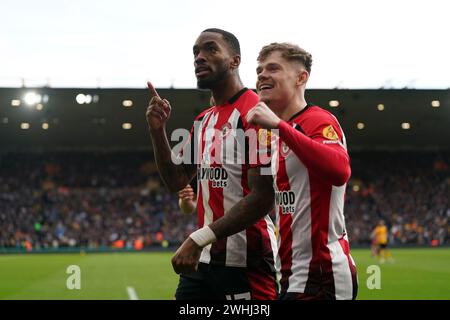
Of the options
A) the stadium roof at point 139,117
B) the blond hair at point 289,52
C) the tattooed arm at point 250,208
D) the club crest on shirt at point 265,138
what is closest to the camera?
the tattooed arm at point 250,208

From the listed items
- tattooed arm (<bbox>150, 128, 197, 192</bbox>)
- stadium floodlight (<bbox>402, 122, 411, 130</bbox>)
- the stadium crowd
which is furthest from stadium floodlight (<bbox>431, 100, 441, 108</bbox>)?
tattooed arm (<bbox>150, 128, 197, 192</bbox>)

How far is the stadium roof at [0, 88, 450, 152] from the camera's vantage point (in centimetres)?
3241

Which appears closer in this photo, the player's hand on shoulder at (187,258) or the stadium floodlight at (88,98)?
the player's hand on shoulder at (187,258)

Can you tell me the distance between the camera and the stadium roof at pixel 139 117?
32.4m

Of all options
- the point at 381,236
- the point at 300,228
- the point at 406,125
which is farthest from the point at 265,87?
the point at 406,125

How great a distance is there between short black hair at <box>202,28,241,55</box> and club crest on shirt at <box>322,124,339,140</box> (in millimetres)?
1124

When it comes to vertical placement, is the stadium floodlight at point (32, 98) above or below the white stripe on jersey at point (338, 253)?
above

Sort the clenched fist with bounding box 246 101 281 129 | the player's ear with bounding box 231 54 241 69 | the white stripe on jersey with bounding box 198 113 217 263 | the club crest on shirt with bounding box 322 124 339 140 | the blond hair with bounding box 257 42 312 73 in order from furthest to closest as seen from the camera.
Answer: the player's ear with bounding box 231 54 241 69 → the white stripe on jersey with bounding box 198 113 217 263 → the blond hair with bounding box 257 42 312 73 → the club crest on shirt with bounding box 322 124 339 140 → the clenched fist with bounding box 246 101 281 129

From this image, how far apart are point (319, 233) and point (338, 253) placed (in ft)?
0.53

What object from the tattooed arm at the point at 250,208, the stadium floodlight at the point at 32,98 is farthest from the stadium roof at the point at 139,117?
the tattooed arm at the point at 250,208

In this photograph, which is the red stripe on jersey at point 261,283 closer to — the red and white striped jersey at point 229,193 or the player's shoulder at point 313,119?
the red and white striped jersey at point 229,193

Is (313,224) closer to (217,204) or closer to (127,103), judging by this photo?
(217,204)

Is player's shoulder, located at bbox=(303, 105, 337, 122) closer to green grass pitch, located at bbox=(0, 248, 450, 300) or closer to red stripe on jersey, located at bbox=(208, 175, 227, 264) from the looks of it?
red stripe on jersey, located at bbox=(208, 175, 227, 264)
